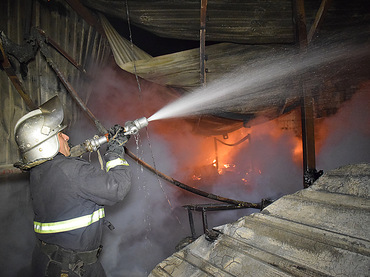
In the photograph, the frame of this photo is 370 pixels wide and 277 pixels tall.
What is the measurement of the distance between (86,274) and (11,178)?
90.7 inches

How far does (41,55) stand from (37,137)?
2111mm

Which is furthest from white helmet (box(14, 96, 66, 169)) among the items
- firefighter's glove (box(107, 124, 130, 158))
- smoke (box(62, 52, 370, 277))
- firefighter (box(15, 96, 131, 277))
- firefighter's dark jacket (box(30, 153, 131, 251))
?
smoke (box(62, 52, 370, 277))

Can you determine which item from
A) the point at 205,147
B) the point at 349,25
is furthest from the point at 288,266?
the point at 205,147

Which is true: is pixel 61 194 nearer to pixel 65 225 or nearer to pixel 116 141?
pixel 65 225

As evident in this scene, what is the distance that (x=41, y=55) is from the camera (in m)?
3.55

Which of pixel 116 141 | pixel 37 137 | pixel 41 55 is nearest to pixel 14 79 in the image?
pixel 41 55

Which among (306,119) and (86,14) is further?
(86,14)

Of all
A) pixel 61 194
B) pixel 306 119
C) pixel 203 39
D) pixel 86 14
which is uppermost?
pixel 86 14

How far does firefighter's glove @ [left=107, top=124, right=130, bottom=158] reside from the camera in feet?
8.24

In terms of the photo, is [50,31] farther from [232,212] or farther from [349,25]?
[232,212]

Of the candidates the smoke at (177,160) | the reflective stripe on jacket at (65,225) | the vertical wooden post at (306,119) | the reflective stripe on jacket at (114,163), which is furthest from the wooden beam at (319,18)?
the reflective stripe on jacket at (65,225)

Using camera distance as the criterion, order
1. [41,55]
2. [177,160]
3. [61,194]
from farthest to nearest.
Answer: [177,160], [41,55], [61,194]

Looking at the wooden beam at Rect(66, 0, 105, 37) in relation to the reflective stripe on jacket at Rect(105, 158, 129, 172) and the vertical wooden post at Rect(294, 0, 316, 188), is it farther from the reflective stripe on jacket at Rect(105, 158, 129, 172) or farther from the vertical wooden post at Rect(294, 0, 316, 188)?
the vertical wooden post at Rect(294, 0, 316, 188)

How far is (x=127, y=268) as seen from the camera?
Answer: 202 inches
